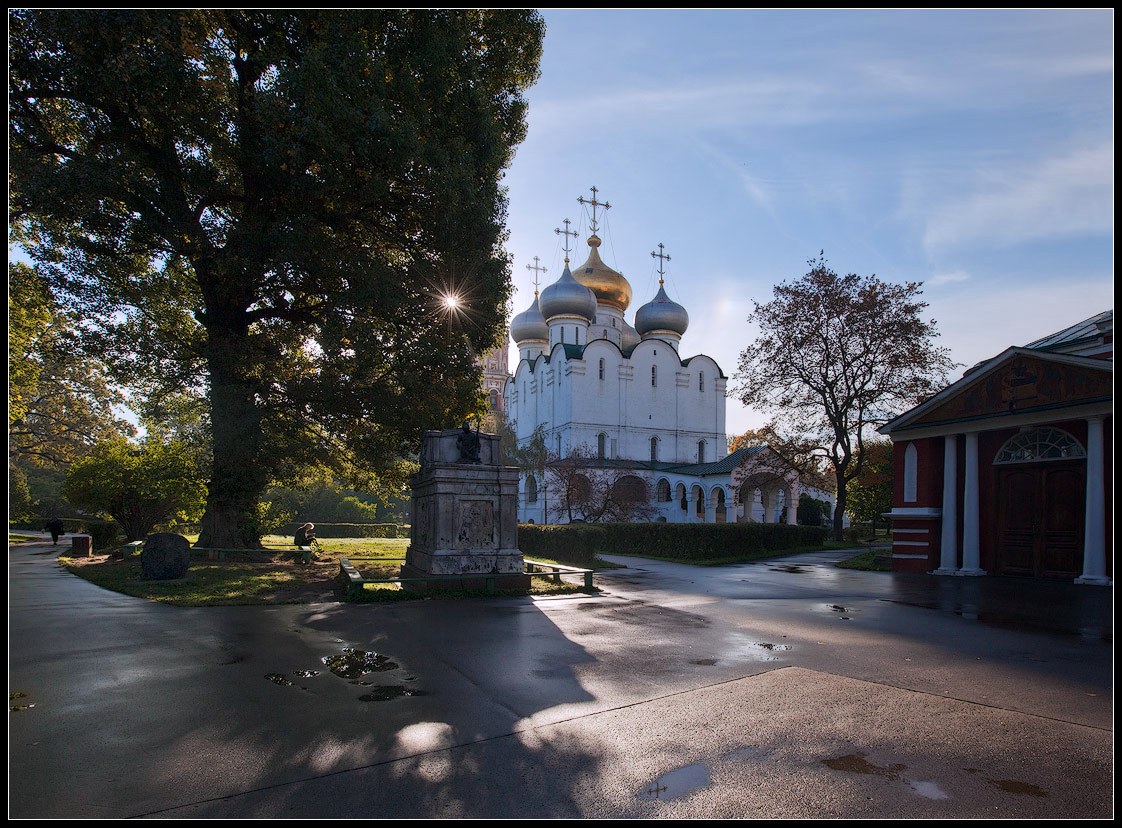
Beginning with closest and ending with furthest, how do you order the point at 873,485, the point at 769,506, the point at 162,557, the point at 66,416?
the point at 162,557, the point at 873,485, the point at 66,416, the point at 769,506

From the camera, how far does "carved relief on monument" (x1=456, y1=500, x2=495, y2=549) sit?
497 inches

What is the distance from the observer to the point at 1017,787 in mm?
3898

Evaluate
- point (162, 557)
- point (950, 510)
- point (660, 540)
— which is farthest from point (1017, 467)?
point (162, 557)

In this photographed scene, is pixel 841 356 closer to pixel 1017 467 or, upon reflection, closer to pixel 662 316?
pixel 1017 467

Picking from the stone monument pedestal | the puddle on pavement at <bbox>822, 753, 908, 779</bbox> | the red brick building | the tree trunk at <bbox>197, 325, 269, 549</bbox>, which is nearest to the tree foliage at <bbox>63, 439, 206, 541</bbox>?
the tree trunk at <bbox>197, 325, 269, 549</bbox>

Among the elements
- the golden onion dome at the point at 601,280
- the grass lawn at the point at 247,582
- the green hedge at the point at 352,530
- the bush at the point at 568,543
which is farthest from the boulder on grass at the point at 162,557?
the golden onion dome at the point at 601,280

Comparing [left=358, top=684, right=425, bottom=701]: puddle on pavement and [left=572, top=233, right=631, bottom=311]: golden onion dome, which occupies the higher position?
[left=572, top=233, right=631, bottom=311]: golden onion dome

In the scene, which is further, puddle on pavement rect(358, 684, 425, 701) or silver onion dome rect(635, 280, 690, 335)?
silver onion dome rect(635, 280, 690, 335)

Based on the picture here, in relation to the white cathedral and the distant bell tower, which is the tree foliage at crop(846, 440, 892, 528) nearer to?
the white cathedral

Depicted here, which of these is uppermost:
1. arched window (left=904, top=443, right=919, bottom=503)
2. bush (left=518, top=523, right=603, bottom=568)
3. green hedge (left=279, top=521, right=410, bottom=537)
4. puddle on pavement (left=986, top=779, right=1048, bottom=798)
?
arched window (left=904, top=443, right=919, bottom=503)

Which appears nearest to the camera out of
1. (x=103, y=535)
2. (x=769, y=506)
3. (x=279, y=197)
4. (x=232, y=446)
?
(x=279, y=197)

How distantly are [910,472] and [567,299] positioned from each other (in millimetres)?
40312

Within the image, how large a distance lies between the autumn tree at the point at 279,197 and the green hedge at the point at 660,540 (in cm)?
743

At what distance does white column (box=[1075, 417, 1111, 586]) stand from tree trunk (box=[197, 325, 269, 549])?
17.9 m
